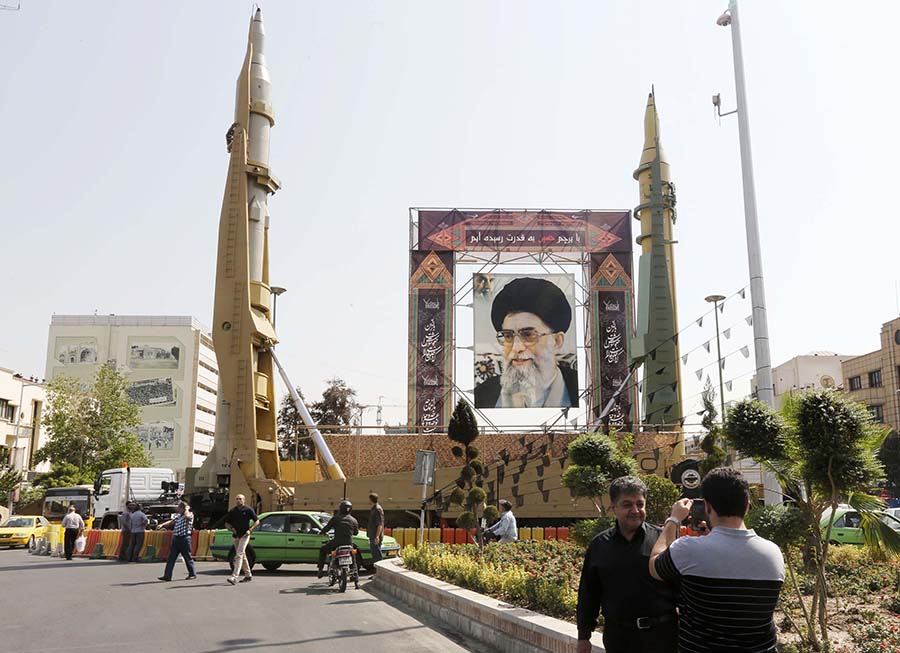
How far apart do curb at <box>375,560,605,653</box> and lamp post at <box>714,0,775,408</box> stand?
16.9 feet

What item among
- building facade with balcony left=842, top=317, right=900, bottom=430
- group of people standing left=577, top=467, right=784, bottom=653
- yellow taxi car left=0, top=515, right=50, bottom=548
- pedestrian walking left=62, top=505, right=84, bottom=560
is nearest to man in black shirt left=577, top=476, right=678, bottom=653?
group of people standing left=577, top=467, right=784, bottom=653

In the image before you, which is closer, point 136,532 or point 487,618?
point 487,618

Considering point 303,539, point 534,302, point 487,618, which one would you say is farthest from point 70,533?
point 534,302

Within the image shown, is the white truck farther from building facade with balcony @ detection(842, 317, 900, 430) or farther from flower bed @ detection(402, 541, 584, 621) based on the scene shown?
building facade with balcony @ detection(842, 317, 900, 430)

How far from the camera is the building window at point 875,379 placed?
52.8 meters

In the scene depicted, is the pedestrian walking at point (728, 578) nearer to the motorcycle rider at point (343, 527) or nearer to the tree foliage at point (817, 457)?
the tree foliage at point (817, 457)

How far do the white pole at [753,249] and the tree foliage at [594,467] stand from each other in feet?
6.92

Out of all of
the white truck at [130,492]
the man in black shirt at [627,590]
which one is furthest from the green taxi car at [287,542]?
the man in black shirt at [627,590]

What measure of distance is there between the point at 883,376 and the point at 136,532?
157ft

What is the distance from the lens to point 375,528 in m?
15.3

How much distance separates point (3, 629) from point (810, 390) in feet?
28.6

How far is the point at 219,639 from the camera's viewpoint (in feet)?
27.7

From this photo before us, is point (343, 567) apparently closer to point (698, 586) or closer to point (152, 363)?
point (698, 586)

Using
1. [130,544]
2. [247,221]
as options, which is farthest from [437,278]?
[130,544]
